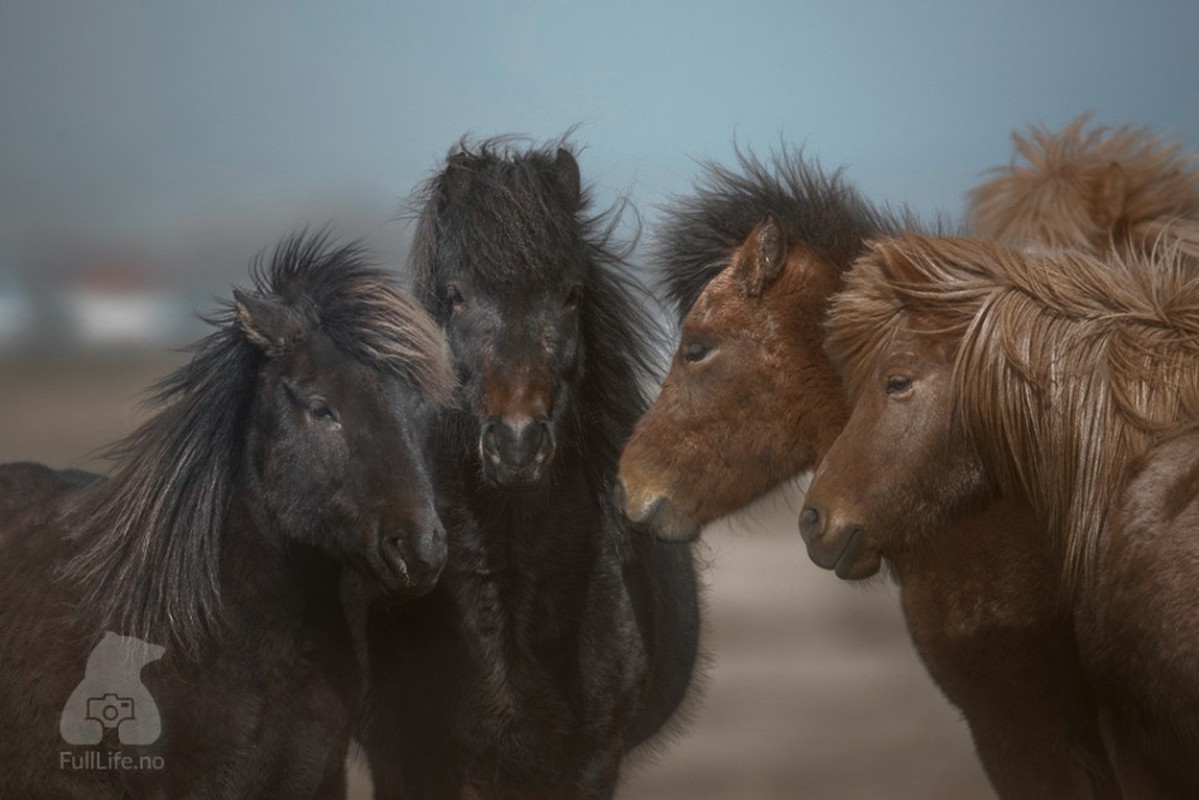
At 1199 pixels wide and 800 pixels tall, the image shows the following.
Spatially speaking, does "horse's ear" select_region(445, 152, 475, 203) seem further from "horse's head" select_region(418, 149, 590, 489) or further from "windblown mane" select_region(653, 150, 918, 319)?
"windblown mane" select_region(653, 150, 918, 319)

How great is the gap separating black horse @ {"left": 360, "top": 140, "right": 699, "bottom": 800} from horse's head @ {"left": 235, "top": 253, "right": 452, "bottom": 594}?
0.75ft

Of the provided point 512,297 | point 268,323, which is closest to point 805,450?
point 512,297

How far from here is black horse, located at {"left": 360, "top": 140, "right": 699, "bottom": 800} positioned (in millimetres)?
2949

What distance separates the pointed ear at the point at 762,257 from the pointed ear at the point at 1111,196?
2.47ft

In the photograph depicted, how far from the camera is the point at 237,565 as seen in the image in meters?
2.71

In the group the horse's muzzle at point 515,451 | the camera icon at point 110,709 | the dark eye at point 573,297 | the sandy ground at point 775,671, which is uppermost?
the dark eye at point 573,297

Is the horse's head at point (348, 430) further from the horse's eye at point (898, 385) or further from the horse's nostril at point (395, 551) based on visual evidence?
the horse's eye at point (898, 385)

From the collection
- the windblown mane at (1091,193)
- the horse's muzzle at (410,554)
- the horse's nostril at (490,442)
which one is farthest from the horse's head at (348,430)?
the windblown mane at (1091,193)

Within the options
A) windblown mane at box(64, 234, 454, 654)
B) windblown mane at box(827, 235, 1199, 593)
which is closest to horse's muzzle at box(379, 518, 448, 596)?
windblown mane at box(64, 234, 454, 654)

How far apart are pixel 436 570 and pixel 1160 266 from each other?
146 centimetres

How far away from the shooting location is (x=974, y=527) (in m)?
2.59

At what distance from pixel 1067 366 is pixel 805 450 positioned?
0.74 m

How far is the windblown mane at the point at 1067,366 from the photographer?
2320 mm

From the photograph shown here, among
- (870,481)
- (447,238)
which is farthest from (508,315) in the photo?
(870,481)
